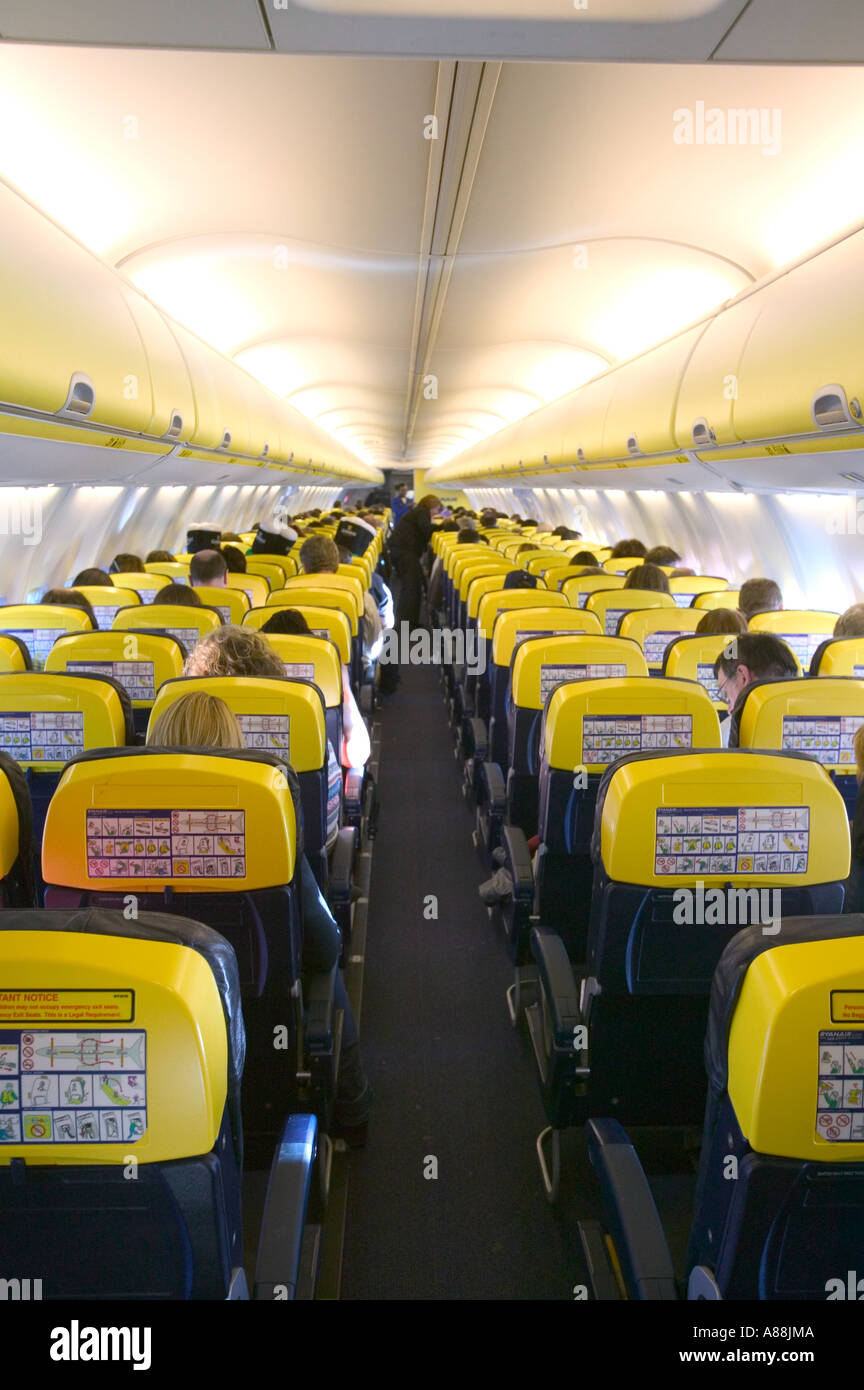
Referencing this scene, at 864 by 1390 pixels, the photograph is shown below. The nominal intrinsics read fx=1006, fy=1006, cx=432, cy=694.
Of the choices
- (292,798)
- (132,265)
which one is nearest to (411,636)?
(132,265)

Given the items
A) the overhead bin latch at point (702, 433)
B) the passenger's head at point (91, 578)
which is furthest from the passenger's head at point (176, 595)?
the overhead bin latch at point (702, 433)

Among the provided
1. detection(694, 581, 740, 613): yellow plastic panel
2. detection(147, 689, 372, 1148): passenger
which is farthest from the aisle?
detection(694, 581, 740, 613): yellow plastic panel

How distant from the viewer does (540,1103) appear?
3.75 metres

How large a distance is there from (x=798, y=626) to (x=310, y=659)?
2.74 m

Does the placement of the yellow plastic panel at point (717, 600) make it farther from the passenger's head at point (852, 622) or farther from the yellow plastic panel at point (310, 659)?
the yellow plastic panel at point (310, 659)

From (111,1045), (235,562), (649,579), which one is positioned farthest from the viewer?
(235,562)

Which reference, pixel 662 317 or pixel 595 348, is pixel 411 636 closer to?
pixel 595 348

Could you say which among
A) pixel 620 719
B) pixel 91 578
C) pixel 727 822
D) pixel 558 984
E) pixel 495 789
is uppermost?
pixel 91 578

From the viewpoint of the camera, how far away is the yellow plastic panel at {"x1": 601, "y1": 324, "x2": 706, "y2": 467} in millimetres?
6391

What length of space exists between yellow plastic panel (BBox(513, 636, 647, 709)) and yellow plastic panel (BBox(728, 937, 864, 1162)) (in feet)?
9.70

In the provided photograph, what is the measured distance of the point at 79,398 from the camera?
4340 millimetres

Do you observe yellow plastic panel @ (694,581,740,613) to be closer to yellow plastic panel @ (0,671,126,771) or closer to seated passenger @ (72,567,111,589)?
seated passenger @ (72,567,111,589)

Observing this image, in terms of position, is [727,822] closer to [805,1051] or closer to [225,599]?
[805,1051]

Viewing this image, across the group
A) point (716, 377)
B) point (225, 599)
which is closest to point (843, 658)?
point (716, 377)
